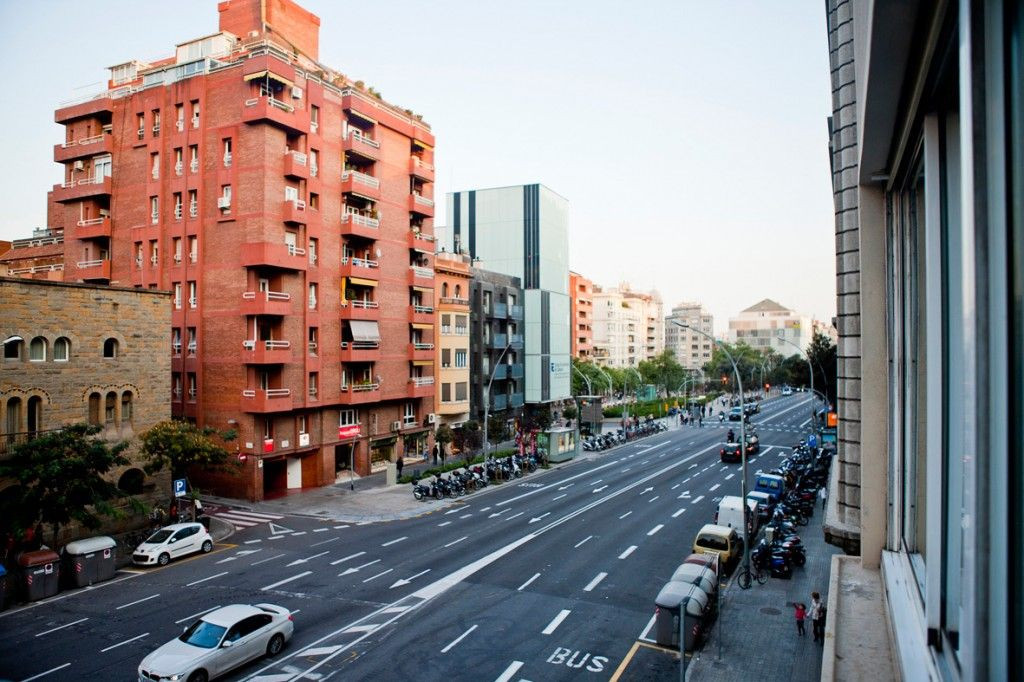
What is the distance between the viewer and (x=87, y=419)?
26922 mm

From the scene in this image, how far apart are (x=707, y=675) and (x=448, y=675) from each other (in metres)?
5.73

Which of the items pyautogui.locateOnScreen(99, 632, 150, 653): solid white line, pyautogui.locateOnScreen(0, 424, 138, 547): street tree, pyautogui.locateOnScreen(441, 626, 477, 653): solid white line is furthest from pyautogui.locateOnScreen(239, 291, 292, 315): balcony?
pyautogui.locateOnScreen(441, 626, 477, 653): solid white line

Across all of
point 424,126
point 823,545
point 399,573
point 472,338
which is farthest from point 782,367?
point 399,573

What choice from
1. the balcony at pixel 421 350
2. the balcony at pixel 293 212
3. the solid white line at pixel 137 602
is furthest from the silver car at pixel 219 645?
the balcony at pixel 421 350

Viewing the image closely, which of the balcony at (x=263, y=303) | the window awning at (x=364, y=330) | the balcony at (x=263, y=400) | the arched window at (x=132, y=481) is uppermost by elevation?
the balcony at (x=263, y=303)

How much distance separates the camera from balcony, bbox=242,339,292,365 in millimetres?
34688

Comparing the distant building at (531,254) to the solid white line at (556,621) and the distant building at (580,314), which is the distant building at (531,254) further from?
the solid white line at (556,621)

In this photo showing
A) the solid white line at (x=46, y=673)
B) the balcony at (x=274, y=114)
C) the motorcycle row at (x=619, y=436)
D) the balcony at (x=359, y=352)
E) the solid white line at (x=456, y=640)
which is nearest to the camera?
the solid white line at (x=46, y=673)

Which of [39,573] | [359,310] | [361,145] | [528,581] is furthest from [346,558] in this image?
[361,145]

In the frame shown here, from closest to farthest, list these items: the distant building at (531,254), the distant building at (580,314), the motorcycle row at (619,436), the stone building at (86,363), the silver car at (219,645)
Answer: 1. the silver car at (219,645)
2. the stone building at (86,363)
3. the motorcycle row at (619,436)
4. the distant building at (531,254)
5. the distant building at (580,314)

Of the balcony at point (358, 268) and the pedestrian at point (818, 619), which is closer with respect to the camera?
the pedestrian at point (818, 619)

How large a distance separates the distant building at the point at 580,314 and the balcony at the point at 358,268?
2427 inches

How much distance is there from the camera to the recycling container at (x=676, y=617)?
1592 cm

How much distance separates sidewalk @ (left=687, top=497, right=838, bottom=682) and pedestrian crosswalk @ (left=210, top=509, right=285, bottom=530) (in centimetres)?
2063
